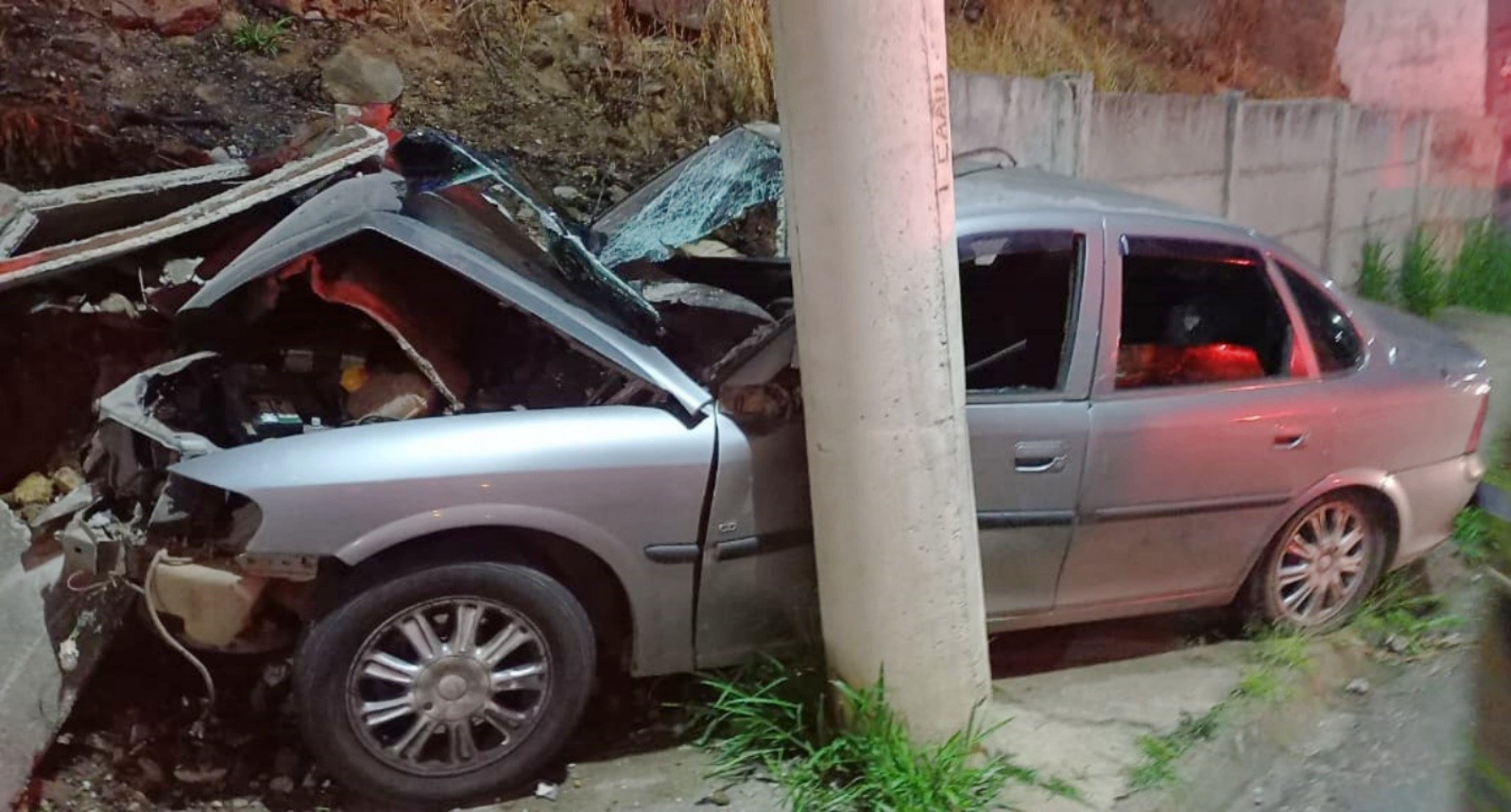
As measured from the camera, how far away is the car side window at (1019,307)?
352cm

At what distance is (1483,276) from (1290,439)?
7.55 meters

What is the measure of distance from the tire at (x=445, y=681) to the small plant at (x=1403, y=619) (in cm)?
289

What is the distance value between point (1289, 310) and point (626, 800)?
2632 millimetres

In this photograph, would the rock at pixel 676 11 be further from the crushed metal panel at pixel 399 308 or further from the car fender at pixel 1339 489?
the car fender at pixel 1339 489

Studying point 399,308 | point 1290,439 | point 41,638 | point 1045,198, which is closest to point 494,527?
point 399,308

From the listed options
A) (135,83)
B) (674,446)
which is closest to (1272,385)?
(674,446)

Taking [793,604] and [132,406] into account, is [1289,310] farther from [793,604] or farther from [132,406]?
[132,406]

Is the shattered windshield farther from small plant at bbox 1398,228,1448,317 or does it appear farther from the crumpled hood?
small plant at bbox 1398,228,1448,317

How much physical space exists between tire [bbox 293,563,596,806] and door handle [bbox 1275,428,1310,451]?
2273mm

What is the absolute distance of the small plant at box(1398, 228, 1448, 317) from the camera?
9.24m

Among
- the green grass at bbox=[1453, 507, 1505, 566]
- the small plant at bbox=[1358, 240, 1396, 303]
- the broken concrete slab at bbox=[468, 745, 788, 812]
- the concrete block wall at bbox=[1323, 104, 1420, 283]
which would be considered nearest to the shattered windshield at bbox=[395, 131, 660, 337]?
the broken concrete slab at bbox=[468, 745, 788, 812]

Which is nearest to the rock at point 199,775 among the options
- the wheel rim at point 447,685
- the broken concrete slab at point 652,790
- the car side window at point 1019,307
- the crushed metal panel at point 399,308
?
the wheel rim at point 447,685

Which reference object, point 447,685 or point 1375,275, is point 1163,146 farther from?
point 447,685

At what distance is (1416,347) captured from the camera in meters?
4.08
